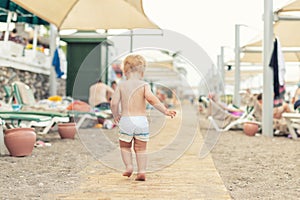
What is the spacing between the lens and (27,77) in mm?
9484

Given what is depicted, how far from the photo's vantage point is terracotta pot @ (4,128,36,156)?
14.4 feet

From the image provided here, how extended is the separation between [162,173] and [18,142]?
67.0 inches

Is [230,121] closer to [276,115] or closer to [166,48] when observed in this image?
[276,115]

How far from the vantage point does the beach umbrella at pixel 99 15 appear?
6.99 m

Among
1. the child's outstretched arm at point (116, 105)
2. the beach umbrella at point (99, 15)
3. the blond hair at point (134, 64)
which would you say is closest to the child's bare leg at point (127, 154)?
the child's outstretched arm at point (116, 105)

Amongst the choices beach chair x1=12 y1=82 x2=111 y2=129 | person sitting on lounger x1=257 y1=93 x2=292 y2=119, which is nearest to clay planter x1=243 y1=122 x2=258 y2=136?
person sitting on lounger x1=257 y1=93 x2=292 y2=119

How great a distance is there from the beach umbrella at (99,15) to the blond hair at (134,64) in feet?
12.1

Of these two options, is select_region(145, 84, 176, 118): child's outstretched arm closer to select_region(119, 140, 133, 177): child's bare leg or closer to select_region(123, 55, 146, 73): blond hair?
select_region(123, 55, 146, 73): blond hair

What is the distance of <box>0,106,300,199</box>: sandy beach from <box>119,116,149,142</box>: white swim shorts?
29cm

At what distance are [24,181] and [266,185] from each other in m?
1.72

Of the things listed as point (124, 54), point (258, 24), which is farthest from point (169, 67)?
point (258, 24)

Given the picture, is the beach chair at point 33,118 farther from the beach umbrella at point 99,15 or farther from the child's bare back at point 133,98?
the child's bare back at point 133,98

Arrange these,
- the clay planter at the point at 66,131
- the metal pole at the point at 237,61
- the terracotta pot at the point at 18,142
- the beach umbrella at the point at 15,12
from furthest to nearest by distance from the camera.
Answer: the metal pole at the point at 237,61 < the beach umbrella at the point at 15,12 < the clay planter at the point at 66,131 < the terracotta pot at the point at 18,142

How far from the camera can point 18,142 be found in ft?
14.4
